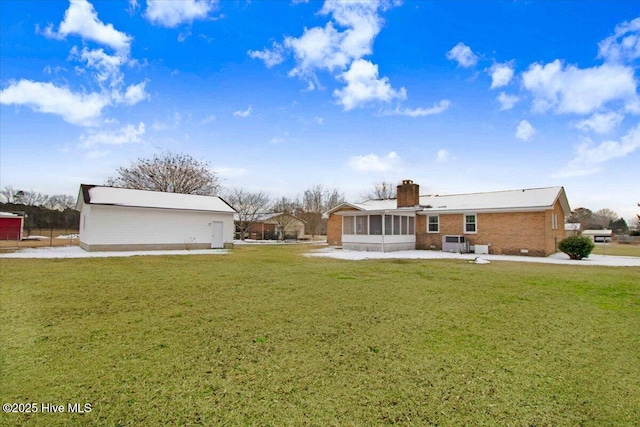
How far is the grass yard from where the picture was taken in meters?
3.07

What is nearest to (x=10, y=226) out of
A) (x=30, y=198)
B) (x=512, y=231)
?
(x=30, y=198)

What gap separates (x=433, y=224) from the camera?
23375 millimetres

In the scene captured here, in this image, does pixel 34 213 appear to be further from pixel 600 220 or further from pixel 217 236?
pixel 600 220

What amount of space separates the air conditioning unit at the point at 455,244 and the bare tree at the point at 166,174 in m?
26.8

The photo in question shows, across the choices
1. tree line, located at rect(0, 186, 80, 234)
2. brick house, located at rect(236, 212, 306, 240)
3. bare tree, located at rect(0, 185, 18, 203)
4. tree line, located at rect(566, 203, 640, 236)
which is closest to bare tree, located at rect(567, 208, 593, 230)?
tree line, located at rect(566, 203, 640, 236)

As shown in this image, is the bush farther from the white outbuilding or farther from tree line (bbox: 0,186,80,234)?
tree line (bbox: 0,186,80,234)

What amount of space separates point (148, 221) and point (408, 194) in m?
18.3

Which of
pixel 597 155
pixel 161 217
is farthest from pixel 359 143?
pixel 161 217

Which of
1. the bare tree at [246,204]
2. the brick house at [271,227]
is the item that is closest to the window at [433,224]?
the brick house at [271,227]

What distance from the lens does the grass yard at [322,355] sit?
3.07m

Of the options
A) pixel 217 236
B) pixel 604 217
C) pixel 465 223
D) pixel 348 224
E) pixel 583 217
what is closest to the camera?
pixel 465 223

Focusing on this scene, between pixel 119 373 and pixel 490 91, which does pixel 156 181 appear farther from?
pixel 119 373

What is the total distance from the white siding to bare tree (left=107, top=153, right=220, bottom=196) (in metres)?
13.3

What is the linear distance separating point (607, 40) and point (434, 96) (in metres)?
6.56
